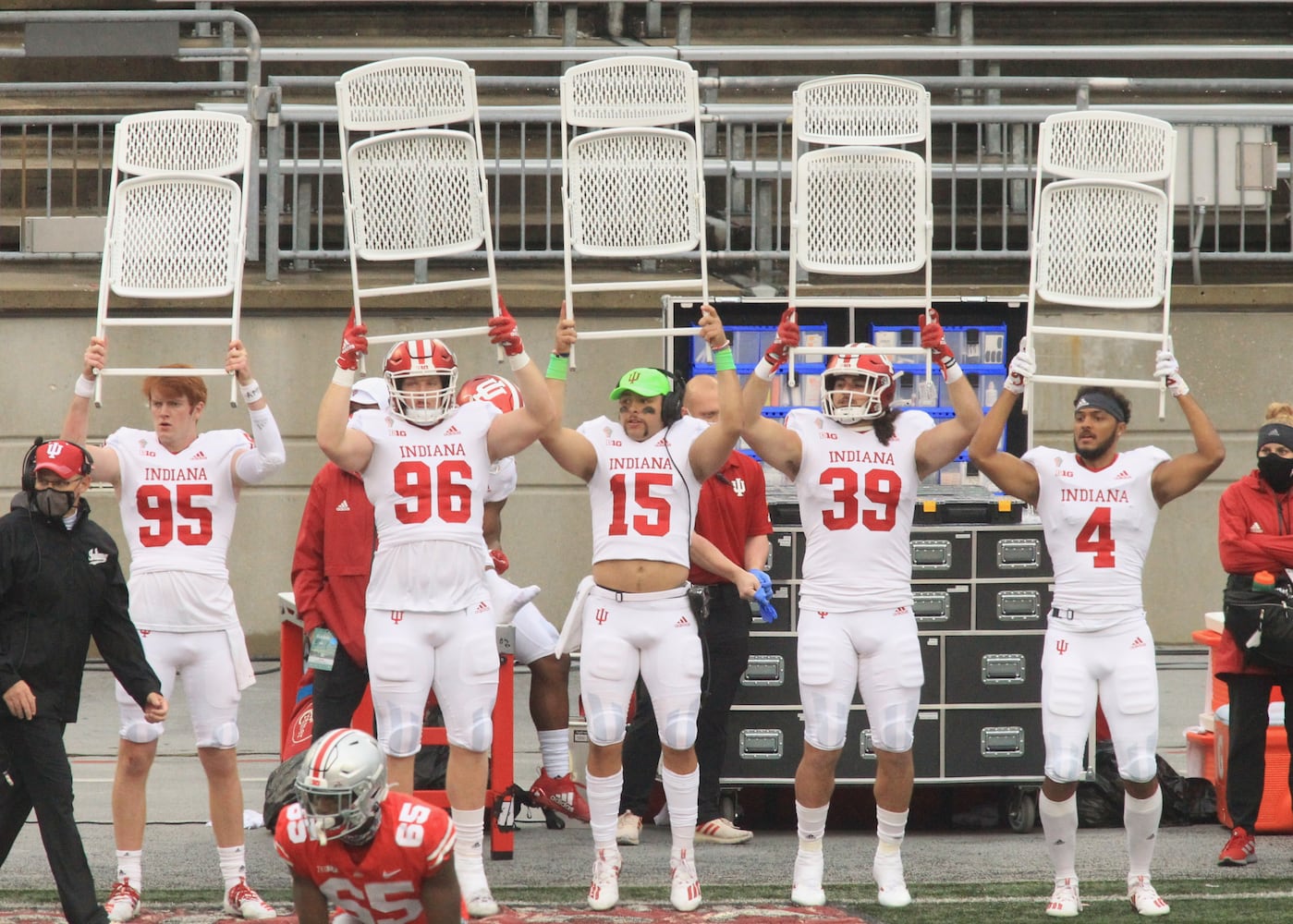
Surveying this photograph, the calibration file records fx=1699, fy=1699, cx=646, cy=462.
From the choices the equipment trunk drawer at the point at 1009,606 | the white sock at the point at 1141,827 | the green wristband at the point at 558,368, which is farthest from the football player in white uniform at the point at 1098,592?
the green wristband at the point at 558,368

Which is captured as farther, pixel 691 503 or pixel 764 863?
pixel 764 863

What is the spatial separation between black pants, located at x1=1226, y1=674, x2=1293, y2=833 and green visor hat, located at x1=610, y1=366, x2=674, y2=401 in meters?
2.53

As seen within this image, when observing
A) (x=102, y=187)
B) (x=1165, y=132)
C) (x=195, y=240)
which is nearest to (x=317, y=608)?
(x=195, y=240)

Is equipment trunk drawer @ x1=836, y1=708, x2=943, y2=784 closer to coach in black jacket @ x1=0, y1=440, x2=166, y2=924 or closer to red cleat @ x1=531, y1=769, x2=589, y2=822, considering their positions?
red cleat @ x1=531, y1=769, x2=589, y2=822

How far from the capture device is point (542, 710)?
22.7ft

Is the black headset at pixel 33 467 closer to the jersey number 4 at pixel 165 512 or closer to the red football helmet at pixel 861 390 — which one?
the jersey number 4 at pixel 165 512

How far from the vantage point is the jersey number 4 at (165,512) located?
578cm

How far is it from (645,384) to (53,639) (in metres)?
2.15

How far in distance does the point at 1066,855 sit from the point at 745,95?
24.1ft

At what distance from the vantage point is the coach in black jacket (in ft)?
16.7

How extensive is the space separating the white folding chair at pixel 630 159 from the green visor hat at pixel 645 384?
69 cm

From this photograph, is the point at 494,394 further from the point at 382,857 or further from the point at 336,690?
the point at 382,857

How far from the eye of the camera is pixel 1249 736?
21.4 ft

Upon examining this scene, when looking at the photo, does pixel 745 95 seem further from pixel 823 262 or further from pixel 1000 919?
pixel 1000 919
